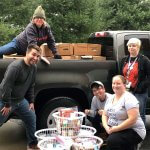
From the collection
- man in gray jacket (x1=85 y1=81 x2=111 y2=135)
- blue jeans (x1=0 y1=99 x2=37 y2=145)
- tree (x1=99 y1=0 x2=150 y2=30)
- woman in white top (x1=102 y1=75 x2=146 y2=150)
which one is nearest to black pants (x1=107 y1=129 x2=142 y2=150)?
woman in white top (x1=102 y1=75 x2=146 y2=150)

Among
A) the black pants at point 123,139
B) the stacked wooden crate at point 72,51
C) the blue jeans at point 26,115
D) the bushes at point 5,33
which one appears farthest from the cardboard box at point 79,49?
the bushes at point 5,33

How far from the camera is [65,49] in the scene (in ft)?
21.3

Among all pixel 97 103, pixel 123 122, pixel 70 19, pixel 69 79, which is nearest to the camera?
pixel 123 122

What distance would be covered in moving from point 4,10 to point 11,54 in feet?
26.0

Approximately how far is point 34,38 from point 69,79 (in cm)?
88

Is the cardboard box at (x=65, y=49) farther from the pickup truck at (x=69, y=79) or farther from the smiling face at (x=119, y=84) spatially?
the smiling face at (x=119, y=84)

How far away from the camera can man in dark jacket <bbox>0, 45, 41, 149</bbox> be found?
200 inches

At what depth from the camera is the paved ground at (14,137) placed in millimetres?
6121

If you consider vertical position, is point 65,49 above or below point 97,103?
above

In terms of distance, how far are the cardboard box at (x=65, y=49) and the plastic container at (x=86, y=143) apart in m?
2.26

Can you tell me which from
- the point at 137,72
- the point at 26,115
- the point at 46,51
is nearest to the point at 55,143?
the point at 26,115

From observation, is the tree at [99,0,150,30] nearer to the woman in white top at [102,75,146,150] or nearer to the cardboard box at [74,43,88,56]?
the cardboard box at [74,43,88,56]

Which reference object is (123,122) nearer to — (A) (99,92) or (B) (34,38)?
(A) (99,92)

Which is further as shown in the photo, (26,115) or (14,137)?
(14,137)
